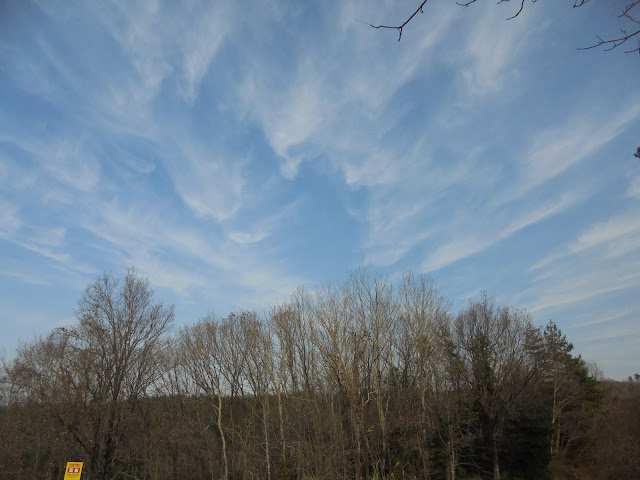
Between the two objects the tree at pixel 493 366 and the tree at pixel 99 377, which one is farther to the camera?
the tree at pixel 493 366

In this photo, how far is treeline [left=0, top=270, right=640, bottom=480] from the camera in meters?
21.4

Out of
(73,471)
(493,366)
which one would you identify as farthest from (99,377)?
(493,366)

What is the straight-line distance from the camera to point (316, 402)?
90.8 ft

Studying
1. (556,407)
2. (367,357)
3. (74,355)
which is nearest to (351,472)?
(367,357)

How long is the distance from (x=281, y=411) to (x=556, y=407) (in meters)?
24.3

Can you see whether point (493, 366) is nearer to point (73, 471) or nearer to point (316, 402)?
point (316, 402)

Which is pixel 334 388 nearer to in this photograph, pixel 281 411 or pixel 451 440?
pixel 281 411

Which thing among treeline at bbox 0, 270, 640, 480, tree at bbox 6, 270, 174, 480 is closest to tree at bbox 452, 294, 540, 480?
treeline at bbox 0, 270, 640, 480

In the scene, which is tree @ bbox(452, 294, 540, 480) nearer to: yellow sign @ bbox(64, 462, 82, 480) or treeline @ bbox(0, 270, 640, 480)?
treeline @ bbox(0, 270, 640, 480)

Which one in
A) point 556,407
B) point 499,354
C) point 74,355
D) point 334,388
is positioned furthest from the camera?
point 556,407

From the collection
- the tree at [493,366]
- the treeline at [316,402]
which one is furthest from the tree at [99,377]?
the tree at [493,366]

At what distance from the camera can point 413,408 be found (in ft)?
99.1

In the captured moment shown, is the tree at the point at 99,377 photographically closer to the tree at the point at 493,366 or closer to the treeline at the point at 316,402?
the treeline at the point at 316,402

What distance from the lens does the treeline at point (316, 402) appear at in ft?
70.3
